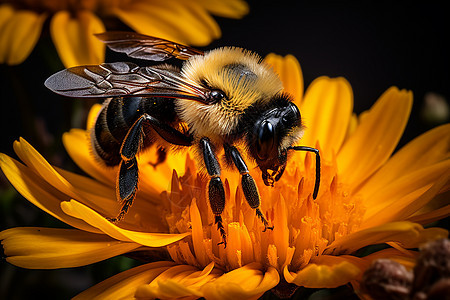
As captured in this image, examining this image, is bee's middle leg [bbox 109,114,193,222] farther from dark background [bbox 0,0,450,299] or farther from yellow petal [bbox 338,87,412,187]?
dark background [bbox 0,0,450,299]

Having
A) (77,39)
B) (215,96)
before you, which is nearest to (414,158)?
(215,96)

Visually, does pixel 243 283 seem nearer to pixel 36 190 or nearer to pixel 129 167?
pixel 129 167

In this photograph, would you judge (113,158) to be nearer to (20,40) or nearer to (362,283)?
(20,40)

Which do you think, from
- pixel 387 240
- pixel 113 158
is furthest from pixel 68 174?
pixel 387 240

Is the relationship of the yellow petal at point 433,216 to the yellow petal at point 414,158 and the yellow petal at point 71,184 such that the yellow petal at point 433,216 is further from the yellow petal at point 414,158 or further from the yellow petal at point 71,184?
the yellow petal at point 71,184

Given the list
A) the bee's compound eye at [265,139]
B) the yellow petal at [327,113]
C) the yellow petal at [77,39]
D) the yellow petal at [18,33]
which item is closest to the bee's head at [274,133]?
the bee's compound eye at [265,139]

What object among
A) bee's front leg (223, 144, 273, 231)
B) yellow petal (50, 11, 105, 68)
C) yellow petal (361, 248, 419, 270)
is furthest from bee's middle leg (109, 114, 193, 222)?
yellow petal (361, 248, 419, 270)
